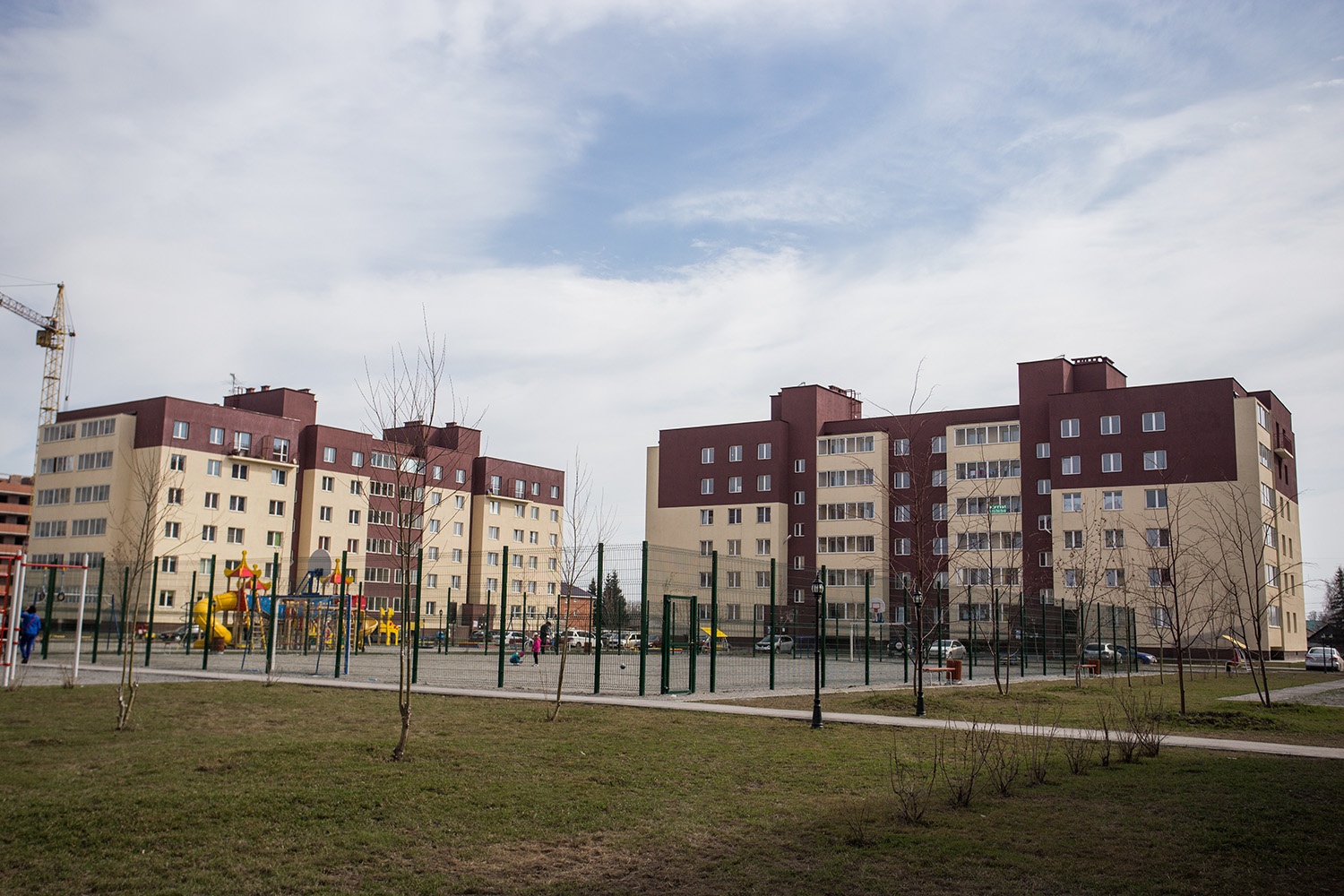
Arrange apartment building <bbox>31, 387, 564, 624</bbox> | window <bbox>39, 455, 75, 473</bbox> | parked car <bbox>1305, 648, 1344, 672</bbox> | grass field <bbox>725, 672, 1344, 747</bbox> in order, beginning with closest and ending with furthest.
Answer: grass field <bbox>725, 672, 1344, 747</bbox> → parked car <bbox>1305, 648, 1344, 672</bbox> → apartment building <bbox>31, 387, 564, 624</bbox> → window <bbox>39, 455, 75, 473</bbox>

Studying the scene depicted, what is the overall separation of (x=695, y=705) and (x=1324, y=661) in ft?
133

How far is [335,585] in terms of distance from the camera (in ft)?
155

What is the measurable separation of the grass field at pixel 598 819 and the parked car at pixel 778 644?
12208 mm

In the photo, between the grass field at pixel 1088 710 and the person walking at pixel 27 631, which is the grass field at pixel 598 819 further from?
the person walking at pixel 27 631

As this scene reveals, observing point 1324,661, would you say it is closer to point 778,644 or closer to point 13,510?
point 778,644

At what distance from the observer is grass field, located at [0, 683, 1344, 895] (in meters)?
6.98

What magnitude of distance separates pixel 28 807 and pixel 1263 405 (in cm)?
7003

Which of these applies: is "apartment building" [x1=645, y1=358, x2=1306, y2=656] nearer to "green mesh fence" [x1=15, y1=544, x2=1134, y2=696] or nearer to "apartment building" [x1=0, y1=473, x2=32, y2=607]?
"green mesh fence" [x1=15, y1=544, x2=1134, y2=696]

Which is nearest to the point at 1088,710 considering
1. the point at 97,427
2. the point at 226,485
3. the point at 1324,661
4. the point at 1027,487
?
the point at 1324,661

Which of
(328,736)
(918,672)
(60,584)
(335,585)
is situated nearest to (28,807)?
(328,736)

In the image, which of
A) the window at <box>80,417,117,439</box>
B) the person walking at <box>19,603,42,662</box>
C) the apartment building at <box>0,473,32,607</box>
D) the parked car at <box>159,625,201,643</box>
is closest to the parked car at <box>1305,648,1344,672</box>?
the parked car at <box>159,625,201,643</box>

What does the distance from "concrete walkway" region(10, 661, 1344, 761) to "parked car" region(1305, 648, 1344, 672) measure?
25043 millimetres

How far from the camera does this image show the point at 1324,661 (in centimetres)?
4559

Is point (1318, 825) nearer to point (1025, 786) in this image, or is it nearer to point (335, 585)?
point (1025, 786)
